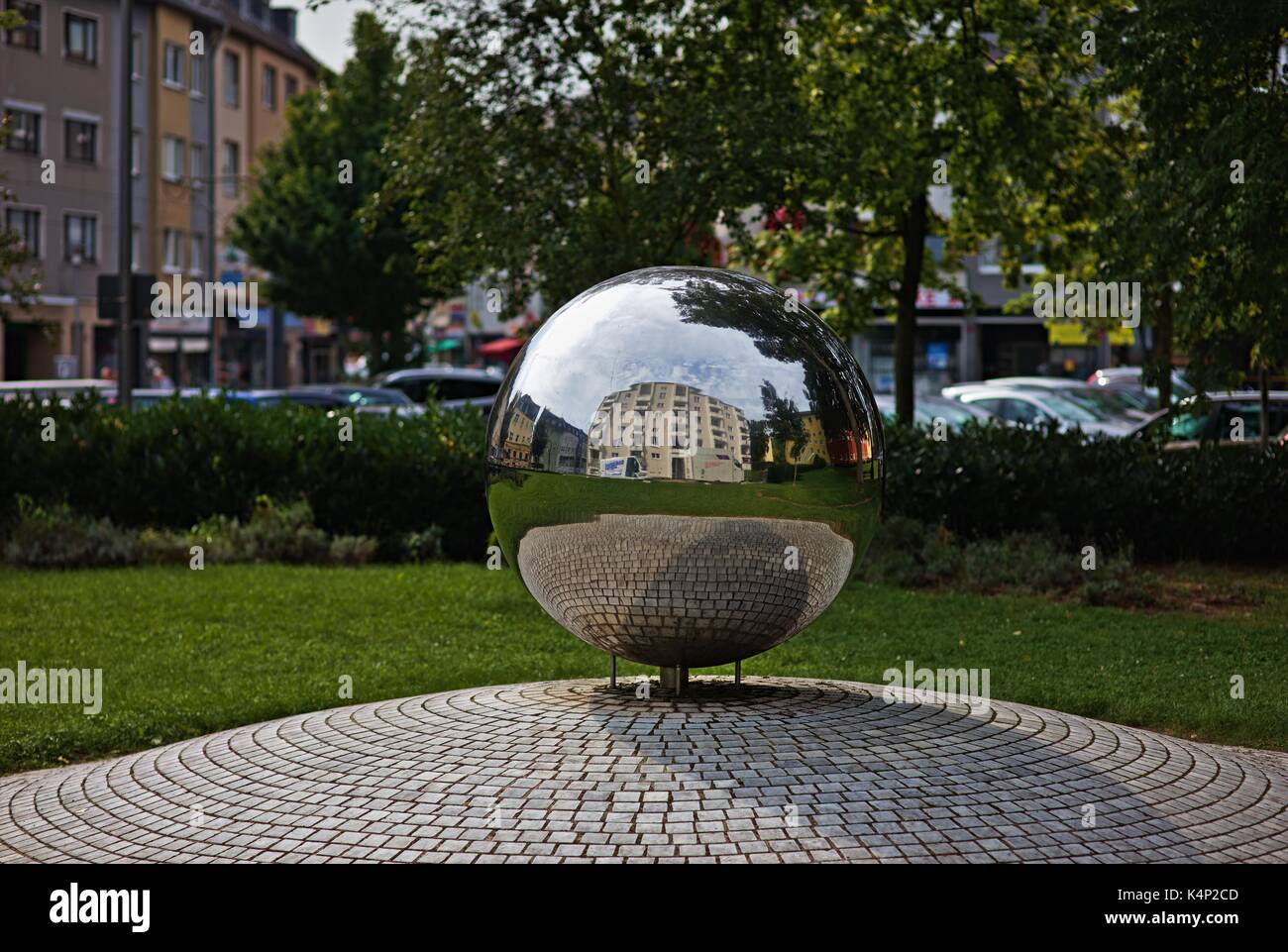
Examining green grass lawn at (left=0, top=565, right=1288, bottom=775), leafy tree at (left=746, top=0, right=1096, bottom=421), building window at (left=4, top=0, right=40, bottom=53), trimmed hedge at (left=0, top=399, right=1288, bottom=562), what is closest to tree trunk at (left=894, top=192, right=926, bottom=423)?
leafy tree at (left=746, top=0, right=1096, bottom=421)

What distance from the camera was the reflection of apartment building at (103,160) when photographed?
155 ft

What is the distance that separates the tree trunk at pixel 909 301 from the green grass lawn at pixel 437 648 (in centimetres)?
702

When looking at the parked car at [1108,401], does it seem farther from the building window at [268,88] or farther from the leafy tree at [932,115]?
the building window at [268,88]

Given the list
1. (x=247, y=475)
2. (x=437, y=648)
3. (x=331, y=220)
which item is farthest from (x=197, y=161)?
(x=437, y=648)

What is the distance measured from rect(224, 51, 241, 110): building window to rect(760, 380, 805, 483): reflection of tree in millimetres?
56703

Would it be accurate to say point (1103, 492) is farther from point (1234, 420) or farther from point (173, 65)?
point (173, 65)

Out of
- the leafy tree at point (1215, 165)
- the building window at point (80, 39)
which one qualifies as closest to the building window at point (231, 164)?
the building window at point (80, 39)

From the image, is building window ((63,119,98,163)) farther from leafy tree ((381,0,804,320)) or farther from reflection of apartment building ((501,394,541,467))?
reflection of apartment building ((501,394,541,467))

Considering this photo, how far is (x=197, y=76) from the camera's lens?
57.1 metres

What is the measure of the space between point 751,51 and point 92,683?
1111 cm

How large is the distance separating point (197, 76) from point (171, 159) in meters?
3.91

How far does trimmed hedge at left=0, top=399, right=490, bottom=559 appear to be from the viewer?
687 inches
